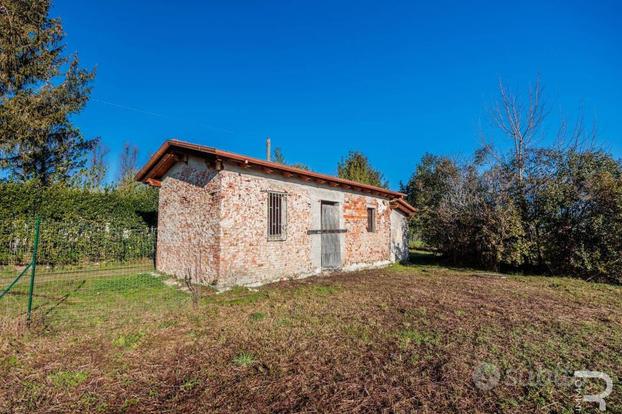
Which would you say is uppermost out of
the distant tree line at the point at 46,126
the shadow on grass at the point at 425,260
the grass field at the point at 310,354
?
the distant tree line at the point at 46,126

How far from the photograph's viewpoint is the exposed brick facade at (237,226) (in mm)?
7469

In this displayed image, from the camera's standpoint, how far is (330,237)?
10.2 metres

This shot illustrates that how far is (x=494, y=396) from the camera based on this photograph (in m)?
2.74

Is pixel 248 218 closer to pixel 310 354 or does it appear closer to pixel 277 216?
pixel 277 216

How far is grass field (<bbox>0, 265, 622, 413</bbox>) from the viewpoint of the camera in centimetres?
271

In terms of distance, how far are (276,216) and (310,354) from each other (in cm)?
530

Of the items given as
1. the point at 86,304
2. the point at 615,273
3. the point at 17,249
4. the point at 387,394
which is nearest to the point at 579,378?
the point at 387,394

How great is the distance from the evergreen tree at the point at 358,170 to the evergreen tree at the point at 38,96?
1737 cm

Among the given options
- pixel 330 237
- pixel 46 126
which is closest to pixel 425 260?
pixel 330 237

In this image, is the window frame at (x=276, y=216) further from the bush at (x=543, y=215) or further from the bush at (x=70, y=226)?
the bush at (x=543, y=215)

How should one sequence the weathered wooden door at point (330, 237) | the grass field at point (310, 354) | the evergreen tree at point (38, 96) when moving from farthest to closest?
the evergreen tree at point (38, 96), the weathered wooden door at point (330, 237), the grass field at point (310, 354)

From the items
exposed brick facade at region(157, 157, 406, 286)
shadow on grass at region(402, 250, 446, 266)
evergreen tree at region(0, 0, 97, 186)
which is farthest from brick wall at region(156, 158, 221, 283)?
shadow on grass at region(402, 250, 446, 266)

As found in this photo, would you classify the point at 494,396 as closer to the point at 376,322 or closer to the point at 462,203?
the point at 376,322

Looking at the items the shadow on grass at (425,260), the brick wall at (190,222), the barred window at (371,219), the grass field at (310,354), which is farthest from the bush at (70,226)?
the shadow on grass at (425,260)
